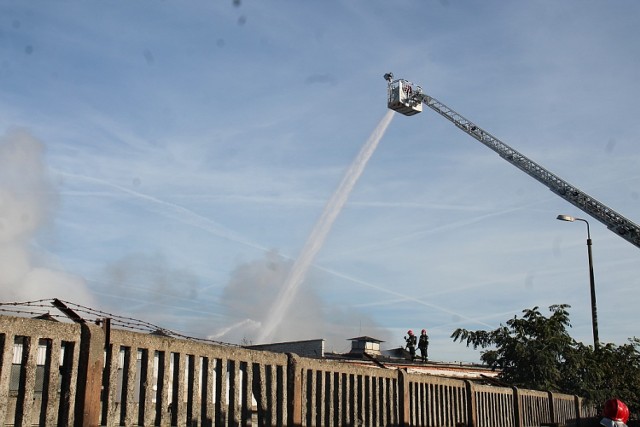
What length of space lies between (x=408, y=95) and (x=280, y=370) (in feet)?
170

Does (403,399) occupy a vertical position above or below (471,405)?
above

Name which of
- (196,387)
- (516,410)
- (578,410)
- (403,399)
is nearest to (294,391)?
(196,387)

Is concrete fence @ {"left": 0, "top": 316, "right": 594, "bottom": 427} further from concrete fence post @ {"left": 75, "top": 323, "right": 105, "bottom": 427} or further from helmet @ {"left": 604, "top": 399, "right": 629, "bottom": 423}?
helmet @ {"left": 604, "top": 399, "right": 629, "bottom": 423}

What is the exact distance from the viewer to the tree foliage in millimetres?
24047

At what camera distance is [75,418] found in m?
7.16

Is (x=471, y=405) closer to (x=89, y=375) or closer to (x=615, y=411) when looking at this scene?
(x=615, y=411)

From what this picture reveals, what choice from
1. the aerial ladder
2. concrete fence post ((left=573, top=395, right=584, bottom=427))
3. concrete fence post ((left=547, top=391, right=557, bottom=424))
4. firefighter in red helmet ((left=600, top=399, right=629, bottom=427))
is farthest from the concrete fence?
the aerial ladder

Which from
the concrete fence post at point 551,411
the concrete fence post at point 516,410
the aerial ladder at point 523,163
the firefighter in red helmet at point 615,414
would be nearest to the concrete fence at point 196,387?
the concrete fence post at point 516,410

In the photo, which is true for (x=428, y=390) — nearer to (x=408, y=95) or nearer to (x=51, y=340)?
(x=51, y=340)

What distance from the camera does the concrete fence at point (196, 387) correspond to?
23.2 ft

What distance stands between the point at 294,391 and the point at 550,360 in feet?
53.4

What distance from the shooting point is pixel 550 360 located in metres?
24.0

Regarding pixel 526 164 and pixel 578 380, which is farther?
pixel 526 164

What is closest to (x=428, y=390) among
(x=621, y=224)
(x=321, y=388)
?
(x=321, y=388)
